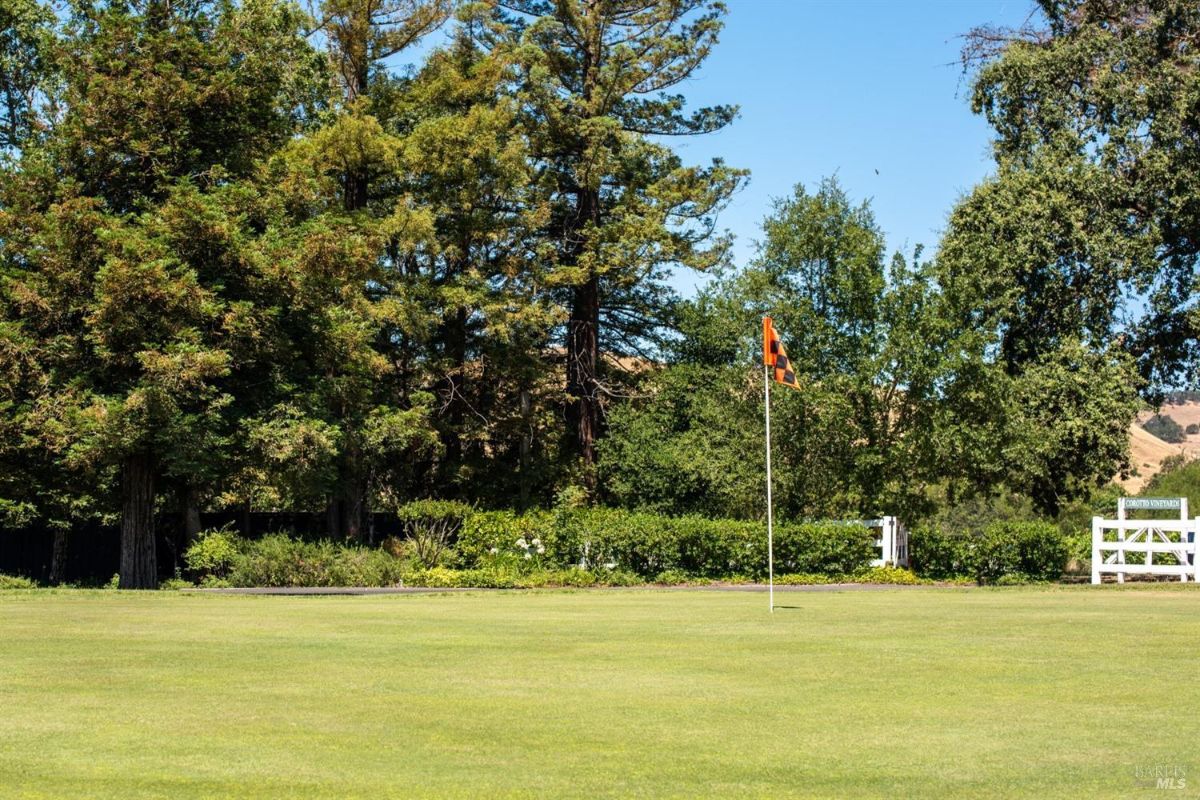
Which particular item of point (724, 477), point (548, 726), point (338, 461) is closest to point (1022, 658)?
point (548, 726)

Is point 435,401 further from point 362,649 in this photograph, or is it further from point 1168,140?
point 362,649

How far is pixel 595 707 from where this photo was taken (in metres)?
10.2

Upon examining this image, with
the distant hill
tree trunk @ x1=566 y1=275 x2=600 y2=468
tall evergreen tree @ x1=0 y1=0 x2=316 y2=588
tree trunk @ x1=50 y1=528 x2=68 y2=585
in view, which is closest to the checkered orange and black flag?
tall evergreen tree @ x1=0 y1=0 x2=316 y2=588

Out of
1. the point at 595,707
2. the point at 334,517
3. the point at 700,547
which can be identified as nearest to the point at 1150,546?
the point at 700,547

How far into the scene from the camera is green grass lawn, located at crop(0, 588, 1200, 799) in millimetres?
7598

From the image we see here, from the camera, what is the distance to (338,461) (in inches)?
1503

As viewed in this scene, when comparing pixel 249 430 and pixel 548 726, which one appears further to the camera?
pixel 249 430

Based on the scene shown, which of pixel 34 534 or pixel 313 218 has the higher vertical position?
pixel 313 218

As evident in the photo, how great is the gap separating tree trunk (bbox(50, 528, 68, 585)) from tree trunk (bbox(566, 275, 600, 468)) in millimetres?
16438

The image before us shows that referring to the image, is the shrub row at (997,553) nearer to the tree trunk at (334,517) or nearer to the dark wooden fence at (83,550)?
the dark wooden fence at (83,550)

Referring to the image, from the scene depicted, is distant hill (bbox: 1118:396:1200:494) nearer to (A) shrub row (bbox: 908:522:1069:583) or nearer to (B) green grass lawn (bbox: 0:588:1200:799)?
(A) shrub row (bbox: 908:522:1069:583)

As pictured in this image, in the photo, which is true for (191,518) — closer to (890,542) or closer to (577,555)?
(577,555)

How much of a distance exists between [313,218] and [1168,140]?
82.9ft

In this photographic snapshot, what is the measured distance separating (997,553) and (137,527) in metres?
20.5
